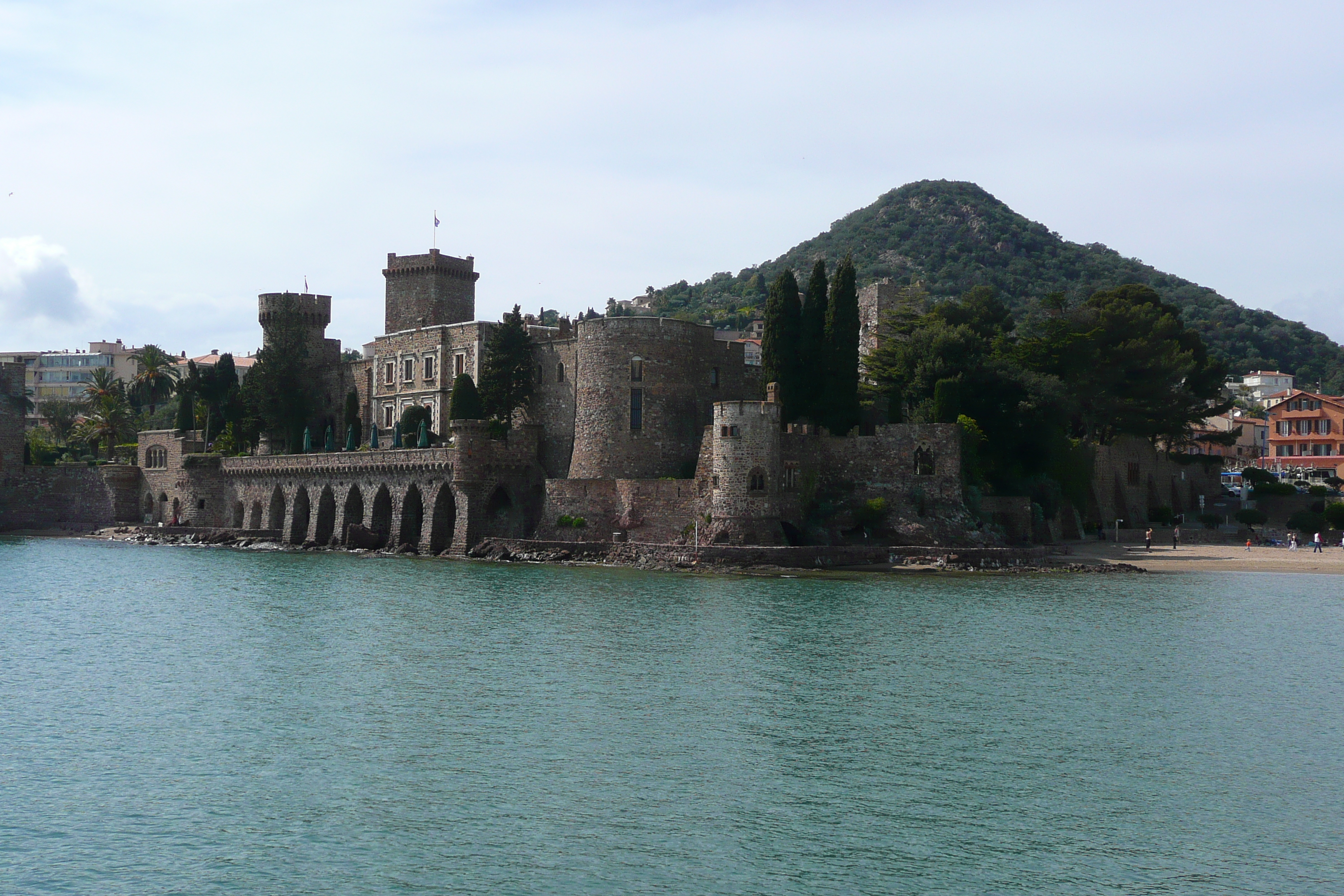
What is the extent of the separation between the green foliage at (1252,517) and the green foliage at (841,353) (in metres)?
21.9

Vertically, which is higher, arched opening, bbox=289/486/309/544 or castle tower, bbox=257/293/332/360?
castle tower, bbox=257/293/332/360

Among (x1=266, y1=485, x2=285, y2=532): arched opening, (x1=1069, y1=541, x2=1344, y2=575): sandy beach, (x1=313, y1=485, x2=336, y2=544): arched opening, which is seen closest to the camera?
(x1=1069, y1=541, x2=1344, y2=575): sandy beach

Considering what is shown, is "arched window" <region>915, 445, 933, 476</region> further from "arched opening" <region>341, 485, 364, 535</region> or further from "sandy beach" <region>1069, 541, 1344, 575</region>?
"arched opening" <region>341, 485, 364, 535</region>

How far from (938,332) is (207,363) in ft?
263

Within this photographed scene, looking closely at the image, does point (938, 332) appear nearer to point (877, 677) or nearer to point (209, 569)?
point (877, 677)

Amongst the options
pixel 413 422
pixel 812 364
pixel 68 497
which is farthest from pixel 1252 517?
pixel 68 497

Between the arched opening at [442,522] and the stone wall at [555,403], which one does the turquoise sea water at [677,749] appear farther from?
the stone wall at [555,403]

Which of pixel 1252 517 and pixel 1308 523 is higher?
pixel 1252 517

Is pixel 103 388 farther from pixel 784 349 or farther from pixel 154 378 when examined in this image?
pixel 784 349

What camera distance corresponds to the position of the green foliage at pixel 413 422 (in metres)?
60.5

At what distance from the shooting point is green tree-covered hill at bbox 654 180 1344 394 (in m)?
A: 132

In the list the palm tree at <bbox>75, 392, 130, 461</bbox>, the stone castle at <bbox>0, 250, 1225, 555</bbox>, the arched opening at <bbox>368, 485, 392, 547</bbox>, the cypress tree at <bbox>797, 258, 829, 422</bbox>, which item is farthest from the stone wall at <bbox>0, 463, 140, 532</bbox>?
the cypress tree at <bbox>797, 258, 829, 422</bbox>

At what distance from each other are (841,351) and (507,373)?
15.2m

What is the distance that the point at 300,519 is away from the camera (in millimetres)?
63625
